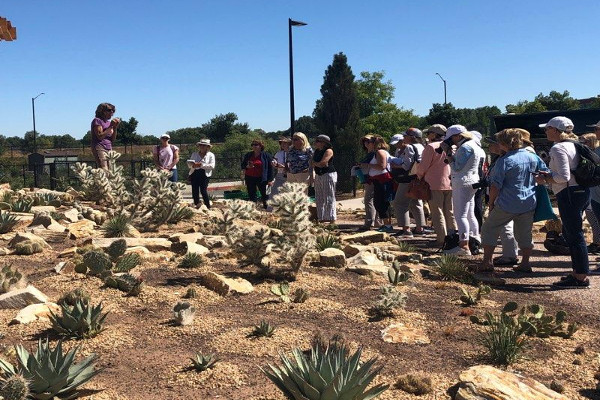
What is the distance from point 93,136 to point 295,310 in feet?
20.5

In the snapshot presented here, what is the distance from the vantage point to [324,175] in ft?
34.4

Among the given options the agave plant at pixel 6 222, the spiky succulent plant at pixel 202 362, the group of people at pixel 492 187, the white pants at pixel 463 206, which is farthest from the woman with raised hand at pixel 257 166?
the spiky succulent plant at pixel 202 362

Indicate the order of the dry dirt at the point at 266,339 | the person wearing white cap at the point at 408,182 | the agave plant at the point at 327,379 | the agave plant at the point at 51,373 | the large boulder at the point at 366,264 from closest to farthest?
1. the agave plant at the point at 327,379
2. the agave plant at the point at 51,373
3. the dry dirt at the point at 266,339
4. the large boulder at the point at 366,264
5. the person wearing white cap at the point at 408,182

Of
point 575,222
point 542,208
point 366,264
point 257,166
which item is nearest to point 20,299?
point 366,264

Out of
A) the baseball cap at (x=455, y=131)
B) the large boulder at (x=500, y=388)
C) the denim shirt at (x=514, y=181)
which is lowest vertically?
the large boulder at (x=500, y=388)

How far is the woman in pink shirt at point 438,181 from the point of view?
8.59 m

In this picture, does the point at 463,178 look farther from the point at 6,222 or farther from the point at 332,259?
the point at 6,222

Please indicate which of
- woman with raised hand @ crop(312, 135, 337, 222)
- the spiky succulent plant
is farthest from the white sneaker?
the spiky succulent plant

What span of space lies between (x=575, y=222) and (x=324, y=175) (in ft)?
15.2

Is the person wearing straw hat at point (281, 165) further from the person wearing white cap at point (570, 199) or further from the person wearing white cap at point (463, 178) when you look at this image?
the person wearing white cap at point (570, 199)

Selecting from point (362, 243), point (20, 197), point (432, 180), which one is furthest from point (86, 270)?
point (20, 197)

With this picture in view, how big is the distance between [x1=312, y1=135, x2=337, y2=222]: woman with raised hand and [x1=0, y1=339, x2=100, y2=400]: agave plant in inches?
274

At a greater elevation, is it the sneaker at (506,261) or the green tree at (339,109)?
the green tree at (339,109)

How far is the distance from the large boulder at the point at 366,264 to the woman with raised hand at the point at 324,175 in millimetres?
3011
